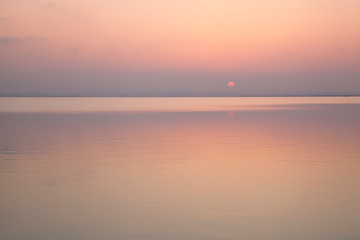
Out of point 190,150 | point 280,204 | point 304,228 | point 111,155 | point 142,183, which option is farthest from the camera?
point 190,150

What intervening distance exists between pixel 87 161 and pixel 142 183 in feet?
18.4

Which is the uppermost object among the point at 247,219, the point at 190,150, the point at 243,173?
the point at 247,219

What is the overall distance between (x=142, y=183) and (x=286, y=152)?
9.78m

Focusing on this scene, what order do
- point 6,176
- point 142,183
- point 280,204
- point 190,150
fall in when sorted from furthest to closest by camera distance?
point 190,150 < point 6,176 < point 142,183 < point 280,204

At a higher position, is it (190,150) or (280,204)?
Result: (280,204)

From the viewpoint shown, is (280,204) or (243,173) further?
(243,173)

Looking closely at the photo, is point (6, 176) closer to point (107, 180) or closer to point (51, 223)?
point (107, 180)

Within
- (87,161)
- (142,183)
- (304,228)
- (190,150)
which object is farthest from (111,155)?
(304,228)

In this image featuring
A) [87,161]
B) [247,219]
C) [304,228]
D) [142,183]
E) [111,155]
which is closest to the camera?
[304,228]

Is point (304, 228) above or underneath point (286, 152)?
above

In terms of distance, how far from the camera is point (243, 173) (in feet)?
Answer: 54.0

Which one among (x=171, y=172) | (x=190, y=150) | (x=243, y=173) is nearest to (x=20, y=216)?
(x=171, y=172)

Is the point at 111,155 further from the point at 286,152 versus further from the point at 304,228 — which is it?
the point at 304,228

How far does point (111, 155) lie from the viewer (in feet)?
70.6
